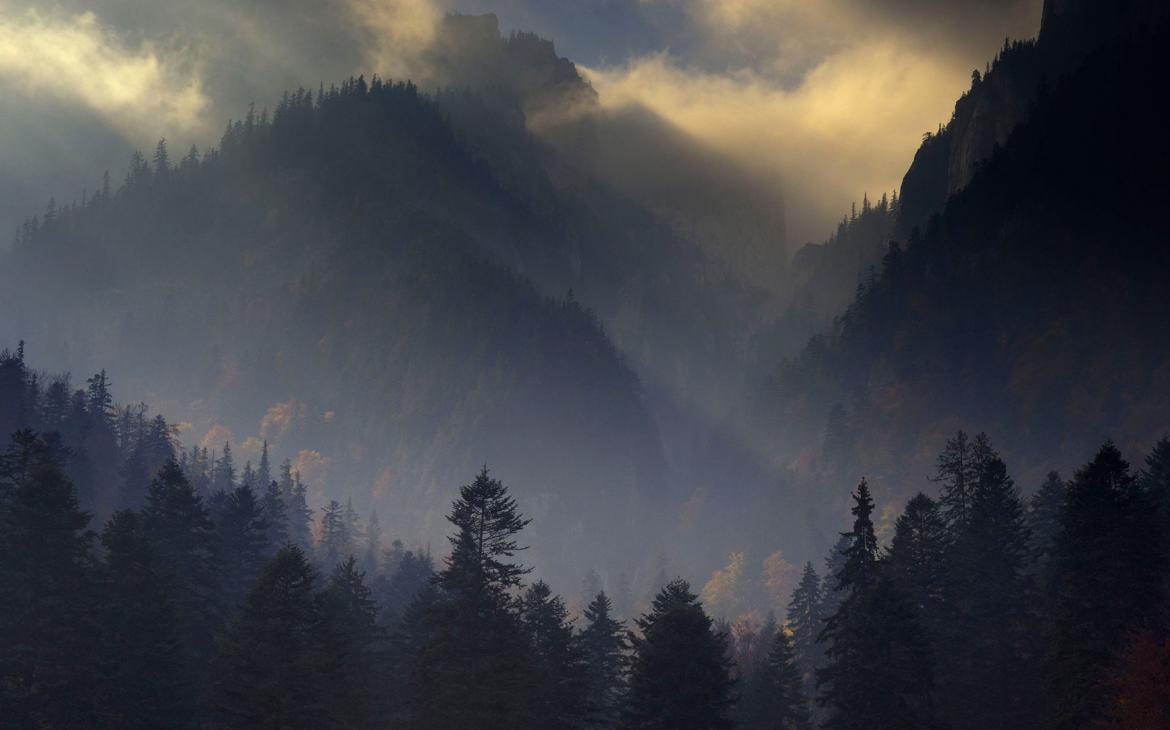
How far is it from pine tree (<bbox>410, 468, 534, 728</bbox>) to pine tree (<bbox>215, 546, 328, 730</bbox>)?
16.9 feet

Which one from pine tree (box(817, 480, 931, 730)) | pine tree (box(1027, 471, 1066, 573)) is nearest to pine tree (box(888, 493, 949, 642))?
pine tree (box(817, 480, 931, 730))

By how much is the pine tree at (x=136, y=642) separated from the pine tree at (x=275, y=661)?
10.6 ft

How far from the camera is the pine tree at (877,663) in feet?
153

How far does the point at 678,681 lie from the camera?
170 feet

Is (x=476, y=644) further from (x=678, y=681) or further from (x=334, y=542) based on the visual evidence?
(x=334, y=542)

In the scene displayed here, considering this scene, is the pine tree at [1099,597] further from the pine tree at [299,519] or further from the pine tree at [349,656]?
the pine tree at [299,519]

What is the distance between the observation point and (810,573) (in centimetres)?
9369

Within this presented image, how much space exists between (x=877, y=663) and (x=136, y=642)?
116 feet

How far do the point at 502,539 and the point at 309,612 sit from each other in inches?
391

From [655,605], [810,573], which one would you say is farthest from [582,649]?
[810,573]

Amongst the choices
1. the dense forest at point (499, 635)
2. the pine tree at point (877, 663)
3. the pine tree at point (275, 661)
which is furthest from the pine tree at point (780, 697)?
the pine tree at point (275, 661)

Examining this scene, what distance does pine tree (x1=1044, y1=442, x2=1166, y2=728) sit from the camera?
147ft

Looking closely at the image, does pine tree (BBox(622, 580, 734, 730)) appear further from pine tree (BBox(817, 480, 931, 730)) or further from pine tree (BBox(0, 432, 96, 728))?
pine tree (BBox(0, 432, 96, 728))

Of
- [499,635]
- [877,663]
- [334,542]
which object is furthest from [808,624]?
[334,542]
